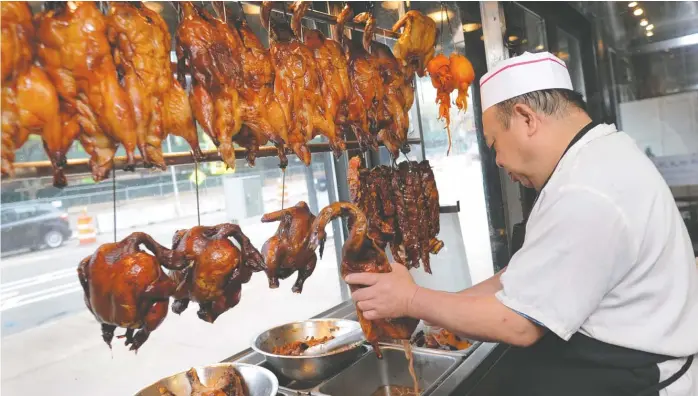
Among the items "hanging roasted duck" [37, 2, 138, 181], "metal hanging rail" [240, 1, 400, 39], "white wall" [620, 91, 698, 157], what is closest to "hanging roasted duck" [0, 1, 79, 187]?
"hanging roasted duck" [37, 2, 138, 181]

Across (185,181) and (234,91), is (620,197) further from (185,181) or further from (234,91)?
(185,181)

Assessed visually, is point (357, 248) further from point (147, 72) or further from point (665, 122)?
point (665, 122)

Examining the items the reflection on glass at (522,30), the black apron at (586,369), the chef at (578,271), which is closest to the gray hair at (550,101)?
the chef at (578,271)

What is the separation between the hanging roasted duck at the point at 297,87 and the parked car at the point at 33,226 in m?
1.51

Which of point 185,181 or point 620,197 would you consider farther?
point 185,181

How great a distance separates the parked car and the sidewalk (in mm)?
789

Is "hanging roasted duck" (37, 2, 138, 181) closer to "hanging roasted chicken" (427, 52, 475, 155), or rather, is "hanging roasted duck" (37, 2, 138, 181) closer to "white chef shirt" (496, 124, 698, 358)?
"white chef shirt" (496, 124, 698, 358)

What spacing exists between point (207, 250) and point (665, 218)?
1.82 meters

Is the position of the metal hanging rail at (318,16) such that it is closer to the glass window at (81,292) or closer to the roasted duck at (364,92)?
the roasted duck at (364,92)

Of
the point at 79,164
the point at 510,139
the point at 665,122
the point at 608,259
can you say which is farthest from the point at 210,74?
the point at 665,122

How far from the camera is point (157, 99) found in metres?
1.88

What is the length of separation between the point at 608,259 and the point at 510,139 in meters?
0.66

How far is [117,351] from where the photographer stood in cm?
340

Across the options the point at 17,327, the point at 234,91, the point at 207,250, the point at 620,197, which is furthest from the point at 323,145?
the point at 17,327
